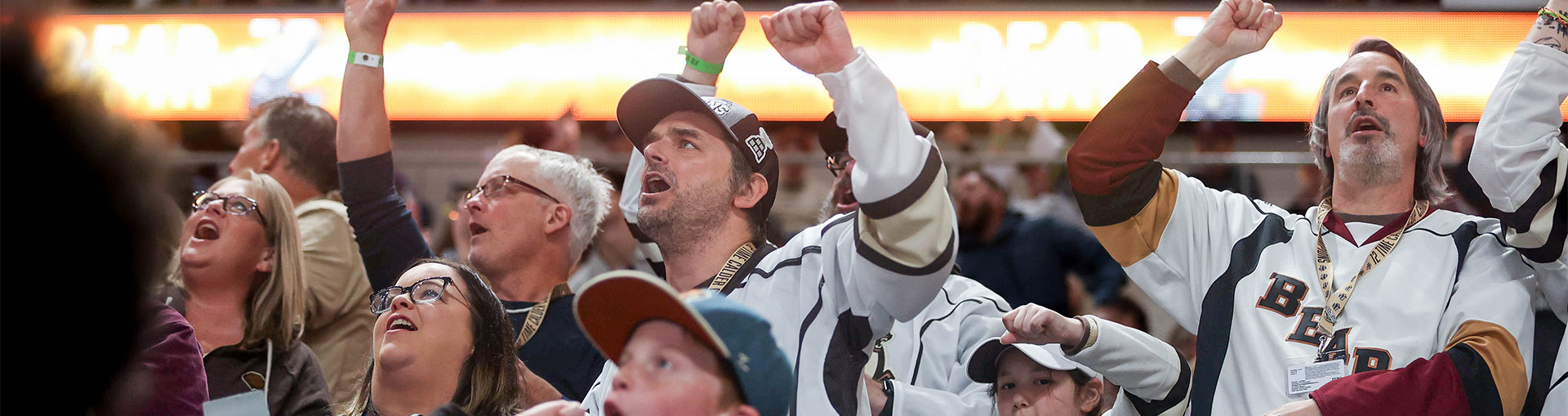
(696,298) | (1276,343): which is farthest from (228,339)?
(1276,343)

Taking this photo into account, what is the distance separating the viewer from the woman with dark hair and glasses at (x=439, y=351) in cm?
294

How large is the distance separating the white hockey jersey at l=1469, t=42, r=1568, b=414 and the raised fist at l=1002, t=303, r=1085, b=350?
961mm

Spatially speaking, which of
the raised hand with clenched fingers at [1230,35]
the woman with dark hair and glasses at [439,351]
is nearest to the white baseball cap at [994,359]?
the raised hand with clenched fingers at [1230,35]

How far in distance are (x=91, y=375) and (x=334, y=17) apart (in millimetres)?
6532

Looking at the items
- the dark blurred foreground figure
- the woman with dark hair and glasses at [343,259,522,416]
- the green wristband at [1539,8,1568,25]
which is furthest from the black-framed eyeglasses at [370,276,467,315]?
the green wristband at [1539,8,1568,25]

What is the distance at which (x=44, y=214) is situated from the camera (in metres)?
1.02

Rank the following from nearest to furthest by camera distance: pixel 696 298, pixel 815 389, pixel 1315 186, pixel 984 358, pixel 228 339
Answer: pixel 696 298, pixel 815 389, pixel 984 358, pixel 228 339, pixel 1315 186

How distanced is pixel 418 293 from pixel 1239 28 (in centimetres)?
188

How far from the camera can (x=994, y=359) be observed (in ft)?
10.9

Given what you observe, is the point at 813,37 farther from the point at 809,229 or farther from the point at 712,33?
the point at 712,33

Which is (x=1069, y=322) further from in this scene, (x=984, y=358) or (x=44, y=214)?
(x=44, y=214)

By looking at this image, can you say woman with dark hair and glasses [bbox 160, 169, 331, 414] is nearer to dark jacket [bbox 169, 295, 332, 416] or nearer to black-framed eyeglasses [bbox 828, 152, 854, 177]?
dark jacket [bbox 169, 295, 332, 416]

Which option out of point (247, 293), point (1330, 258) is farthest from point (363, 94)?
point (1330, 258)

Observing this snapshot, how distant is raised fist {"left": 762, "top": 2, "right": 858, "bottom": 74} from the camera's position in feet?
8.01
